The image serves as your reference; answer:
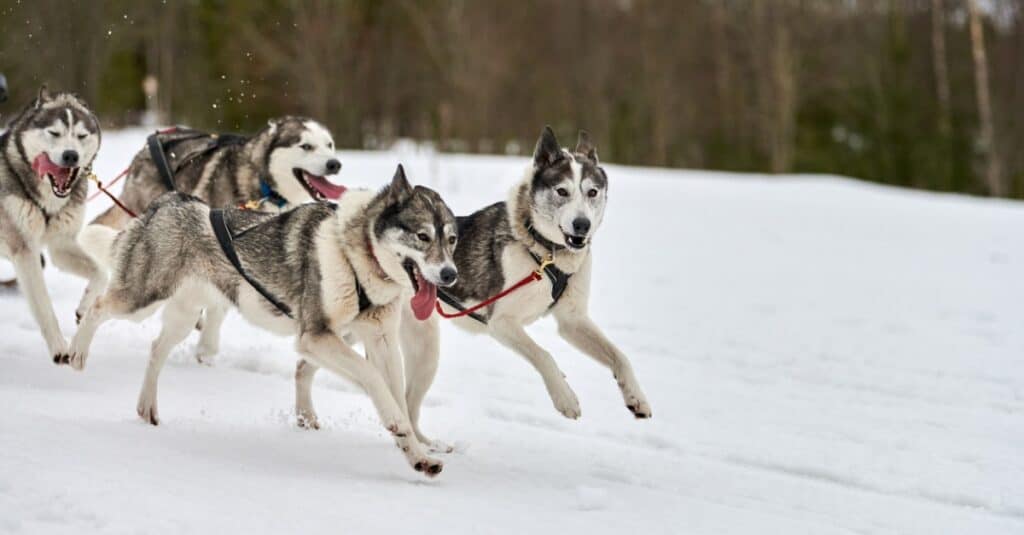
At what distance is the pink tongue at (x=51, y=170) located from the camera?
548cm

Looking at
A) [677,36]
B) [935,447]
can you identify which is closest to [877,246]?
[935,447]

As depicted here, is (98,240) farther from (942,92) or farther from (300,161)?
(942,92)

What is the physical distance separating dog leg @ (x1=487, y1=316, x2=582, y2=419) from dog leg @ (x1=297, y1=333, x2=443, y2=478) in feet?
2.46

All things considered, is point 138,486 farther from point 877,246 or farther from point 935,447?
point 877,246

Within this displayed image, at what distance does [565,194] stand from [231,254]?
1543 millimetres

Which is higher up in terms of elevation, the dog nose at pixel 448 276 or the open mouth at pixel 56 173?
the open mouth at pixel 56 173

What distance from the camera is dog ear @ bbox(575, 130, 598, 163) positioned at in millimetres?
5016

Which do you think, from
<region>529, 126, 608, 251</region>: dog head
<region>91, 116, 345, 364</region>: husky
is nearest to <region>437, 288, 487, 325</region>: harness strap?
<region>529, 126, 608, 251</region>: dog head

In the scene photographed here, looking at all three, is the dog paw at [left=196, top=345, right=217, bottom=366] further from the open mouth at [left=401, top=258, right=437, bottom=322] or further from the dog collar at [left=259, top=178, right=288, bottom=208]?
the open mouth at [left=401, top=258, right=437, bottom=322]

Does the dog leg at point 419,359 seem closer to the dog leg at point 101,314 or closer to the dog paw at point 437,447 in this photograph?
the dog paw at point 437,447

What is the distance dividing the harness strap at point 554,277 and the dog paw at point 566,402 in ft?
1.57

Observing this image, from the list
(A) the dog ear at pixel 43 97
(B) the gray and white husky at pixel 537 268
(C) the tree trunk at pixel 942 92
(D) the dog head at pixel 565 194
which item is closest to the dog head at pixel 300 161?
(A) the dog ear at pixel 43 97

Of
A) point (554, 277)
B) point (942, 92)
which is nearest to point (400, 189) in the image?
point (554, 277)

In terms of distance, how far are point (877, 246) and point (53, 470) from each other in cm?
1149
